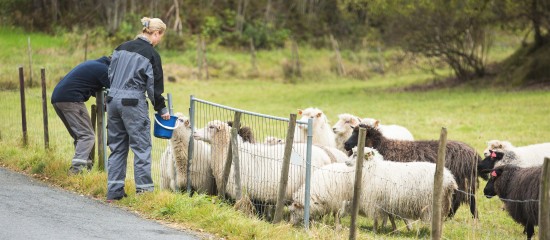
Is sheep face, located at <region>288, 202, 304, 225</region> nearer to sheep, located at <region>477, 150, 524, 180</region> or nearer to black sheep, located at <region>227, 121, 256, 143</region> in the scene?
black sheep, located at <region>227, 121, 256, 143</region>

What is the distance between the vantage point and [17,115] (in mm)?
18312

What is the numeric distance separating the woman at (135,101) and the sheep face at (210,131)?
3.58 feet

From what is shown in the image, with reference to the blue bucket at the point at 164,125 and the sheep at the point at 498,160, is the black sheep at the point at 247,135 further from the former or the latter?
the sheep at the point at 498,160

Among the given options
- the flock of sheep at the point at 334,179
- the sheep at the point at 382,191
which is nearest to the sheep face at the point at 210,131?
the flock of sheep at the point at 334,179

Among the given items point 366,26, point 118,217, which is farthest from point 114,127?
point 366,26

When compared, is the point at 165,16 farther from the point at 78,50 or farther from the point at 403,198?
the point at 403,198

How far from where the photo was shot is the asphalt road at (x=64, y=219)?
9453 millimetres

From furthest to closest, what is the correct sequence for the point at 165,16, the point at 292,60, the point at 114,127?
the point at 165,16
the point at 292,60
the point at 114,127

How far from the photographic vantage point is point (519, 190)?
461 inches

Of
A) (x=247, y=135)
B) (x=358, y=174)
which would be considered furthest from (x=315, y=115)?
(x=358, y=174)

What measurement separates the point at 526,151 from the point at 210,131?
540 centimetres

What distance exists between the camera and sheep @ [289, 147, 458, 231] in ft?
38.8

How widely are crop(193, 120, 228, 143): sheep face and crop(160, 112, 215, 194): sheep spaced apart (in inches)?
9.1

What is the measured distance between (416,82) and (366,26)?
14242 mm
